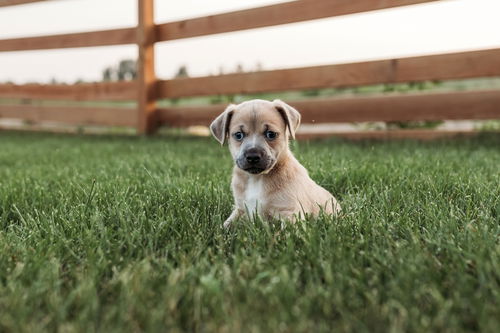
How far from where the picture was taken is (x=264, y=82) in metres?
6.32

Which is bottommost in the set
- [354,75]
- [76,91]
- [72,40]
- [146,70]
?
[76,91]

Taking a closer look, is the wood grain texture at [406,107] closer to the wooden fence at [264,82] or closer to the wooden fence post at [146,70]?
the wooden fence at [264,82]

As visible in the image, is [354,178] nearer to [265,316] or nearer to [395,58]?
[265,316]

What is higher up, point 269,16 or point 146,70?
point 269,16

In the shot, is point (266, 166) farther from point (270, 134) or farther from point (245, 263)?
point (245, 263)

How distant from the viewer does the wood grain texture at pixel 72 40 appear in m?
7.61

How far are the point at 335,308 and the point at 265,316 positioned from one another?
189 mm

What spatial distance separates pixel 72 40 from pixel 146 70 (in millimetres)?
1739

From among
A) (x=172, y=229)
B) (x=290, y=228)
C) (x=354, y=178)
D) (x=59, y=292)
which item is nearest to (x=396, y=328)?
(x=290, y=228)

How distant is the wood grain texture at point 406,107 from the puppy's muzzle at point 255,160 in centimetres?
291

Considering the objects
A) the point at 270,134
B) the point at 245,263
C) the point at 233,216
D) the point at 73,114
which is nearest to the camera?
the point at 245,263

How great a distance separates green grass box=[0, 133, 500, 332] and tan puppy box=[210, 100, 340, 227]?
0.15m

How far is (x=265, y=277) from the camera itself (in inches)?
56.0

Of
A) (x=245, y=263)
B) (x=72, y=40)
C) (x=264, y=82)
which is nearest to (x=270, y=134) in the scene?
(x=245, y=263)
